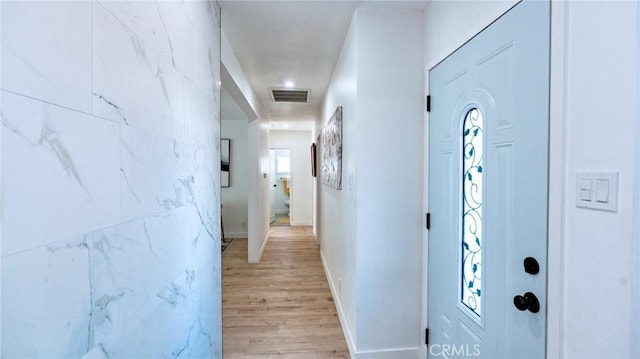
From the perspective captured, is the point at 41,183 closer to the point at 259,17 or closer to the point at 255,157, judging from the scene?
the point at 259,17

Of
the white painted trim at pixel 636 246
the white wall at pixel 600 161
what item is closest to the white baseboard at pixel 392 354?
the white wall at pixel 600 161

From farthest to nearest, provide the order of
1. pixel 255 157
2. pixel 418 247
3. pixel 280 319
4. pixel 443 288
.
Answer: pixel 255 157
pixel 280 319
pixel 418 247
pixel 443 288

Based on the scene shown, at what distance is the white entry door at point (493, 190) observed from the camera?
102 cm

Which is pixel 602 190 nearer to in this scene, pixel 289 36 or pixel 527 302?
pixel 527 302

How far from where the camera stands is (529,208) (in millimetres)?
1056

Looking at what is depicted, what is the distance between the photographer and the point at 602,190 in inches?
31.5

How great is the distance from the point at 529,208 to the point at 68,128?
4.86 feet

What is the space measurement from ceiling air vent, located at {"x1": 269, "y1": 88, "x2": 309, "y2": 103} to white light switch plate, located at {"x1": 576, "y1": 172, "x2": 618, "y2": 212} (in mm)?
3329

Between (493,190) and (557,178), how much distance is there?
0.99ft

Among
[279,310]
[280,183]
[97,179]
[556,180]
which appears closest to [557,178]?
[556,180]

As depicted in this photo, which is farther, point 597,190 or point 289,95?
point 289,95

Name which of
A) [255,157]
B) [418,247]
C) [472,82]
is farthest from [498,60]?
[255,157]

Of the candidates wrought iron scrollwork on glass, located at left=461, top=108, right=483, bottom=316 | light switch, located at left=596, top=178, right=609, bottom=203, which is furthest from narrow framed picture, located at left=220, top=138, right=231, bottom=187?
light switch, located at left=596, top=178, right=609, bottom=203

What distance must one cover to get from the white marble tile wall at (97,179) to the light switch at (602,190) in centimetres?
143
